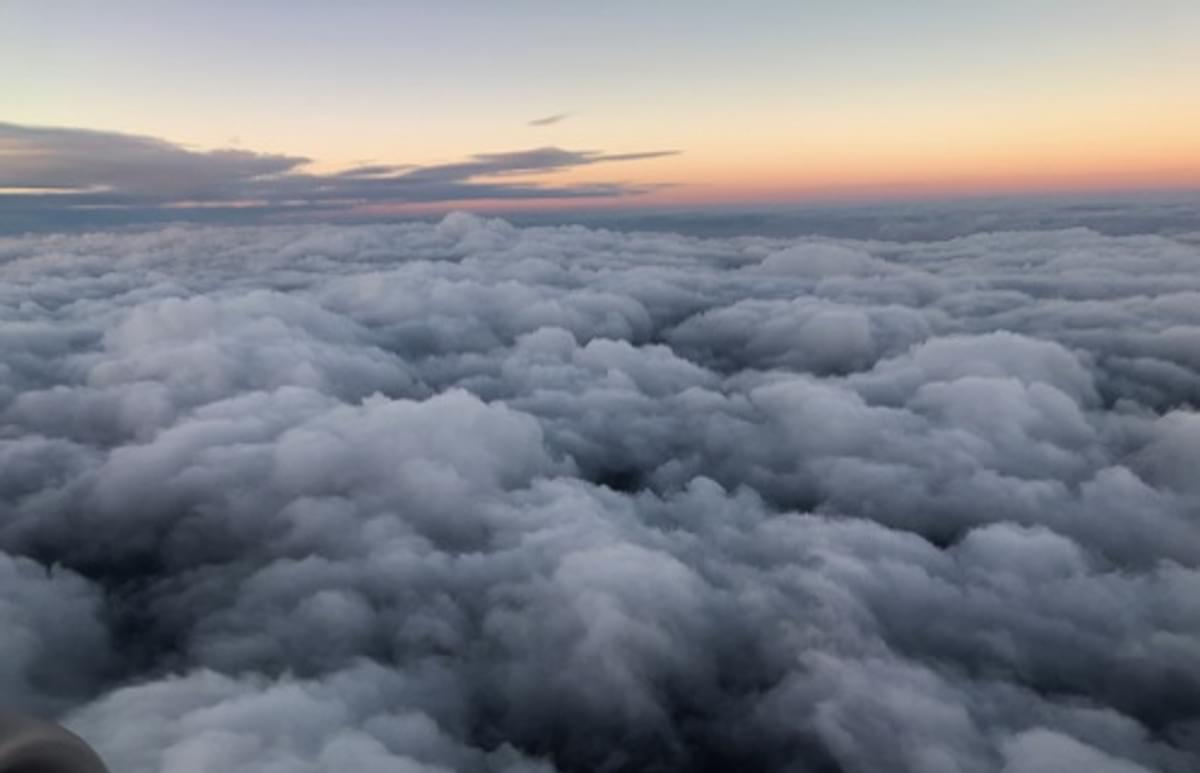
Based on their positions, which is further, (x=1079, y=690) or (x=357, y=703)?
(x=1079, y=690)

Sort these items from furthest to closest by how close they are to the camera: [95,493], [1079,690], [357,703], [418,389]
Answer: [418,389] → [95,493] → [1079,690] → [357,703]

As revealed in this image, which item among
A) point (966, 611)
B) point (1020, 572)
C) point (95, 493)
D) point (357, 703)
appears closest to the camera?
point (357, 703)

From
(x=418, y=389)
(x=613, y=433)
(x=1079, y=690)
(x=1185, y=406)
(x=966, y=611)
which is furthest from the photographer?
(x=418, y=389)

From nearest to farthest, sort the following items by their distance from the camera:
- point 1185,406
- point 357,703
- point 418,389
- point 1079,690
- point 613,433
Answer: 1. point 357,703
2. point 1079,690
3. point 613,433
4. point 1185,406
5. point 418,389

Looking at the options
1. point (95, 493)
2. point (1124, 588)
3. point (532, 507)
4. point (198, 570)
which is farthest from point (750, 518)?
point (95, 493)

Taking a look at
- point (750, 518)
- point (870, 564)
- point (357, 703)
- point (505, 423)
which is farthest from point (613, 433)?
point (357, 703)

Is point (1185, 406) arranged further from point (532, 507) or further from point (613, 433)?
point (532, 507)

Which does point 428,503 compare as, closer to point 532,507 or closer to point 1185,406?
point 532,507

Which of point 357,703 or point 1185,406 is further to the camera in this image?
point 1185,406

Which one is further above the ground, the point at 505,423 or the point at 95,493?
the point at 505,423
